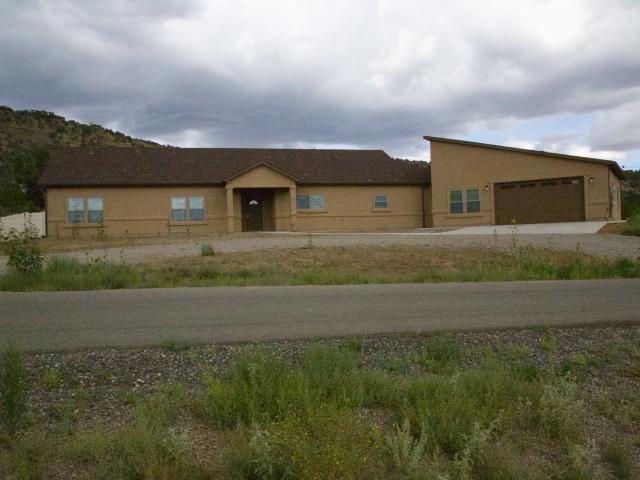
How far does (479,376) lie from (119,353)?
400 cm

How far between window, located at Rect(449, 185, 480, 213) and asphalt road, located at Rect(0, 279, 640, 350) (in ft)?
72.0

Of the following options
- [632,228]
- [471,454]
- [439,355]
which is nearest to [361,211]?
[632,228]

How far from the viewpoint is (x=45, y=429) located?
5.42m

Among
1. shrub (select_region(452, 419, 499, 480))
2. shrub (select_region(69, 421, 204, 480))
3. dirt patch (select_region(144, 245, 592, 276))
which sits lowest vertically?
shrub (select_region(452, 419, 499, 480))

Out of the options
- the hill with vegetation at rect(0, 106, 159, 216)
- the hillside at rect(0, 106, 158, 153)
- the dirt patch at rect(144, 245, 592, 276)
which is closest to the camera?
the dirt patch at rect(144, 245, 592, 276)

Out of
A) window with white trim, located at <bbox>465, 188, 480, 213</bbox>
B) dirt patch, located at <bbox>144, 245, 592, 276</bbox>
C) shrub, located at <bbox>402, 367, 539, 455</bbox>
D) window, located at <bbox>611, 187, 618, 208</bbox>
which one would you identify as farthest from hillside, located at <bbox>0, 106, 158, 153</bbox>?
shrub, located at <bbox>402, 367, 539, 455</bbox>

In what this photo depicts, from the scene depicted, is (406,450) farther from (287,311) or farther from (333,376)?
(287,311)

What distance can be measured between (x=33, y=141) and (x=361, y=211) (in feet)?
135

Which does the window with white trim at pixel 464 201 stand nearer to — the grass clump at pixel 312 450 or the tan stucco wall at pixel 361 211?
the tan stucco wall at pixel 361 211

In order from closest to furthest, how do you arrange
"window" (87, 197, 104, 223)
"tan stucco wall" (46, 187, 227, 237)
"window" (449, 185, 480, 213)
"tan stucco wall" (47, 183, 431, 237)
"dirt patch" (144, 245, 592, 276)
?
"dirt patch" (144, 245, 592, 276)
"tan stucco wall" (46, 187, 227, 237)
"tan stucco wall" (47, 183, 431, 237)
"window" (87, 197, 104, 223)
"window" (449, 185, 480, 213)

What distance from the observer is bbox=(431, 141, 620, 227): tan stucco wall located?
1198 inches

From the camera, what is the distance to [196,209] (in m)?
35.1

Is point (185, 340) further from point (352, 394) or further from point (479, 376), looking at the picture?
point (479, 376)

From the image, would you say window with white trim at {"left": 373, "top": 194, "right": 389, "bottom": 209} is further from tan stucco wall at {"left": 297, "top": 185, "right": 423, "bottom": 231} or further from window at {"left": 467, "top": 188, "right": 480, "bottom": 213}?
window at {"left": 467, "top": 188, "right": 480, "bottom": 213}
